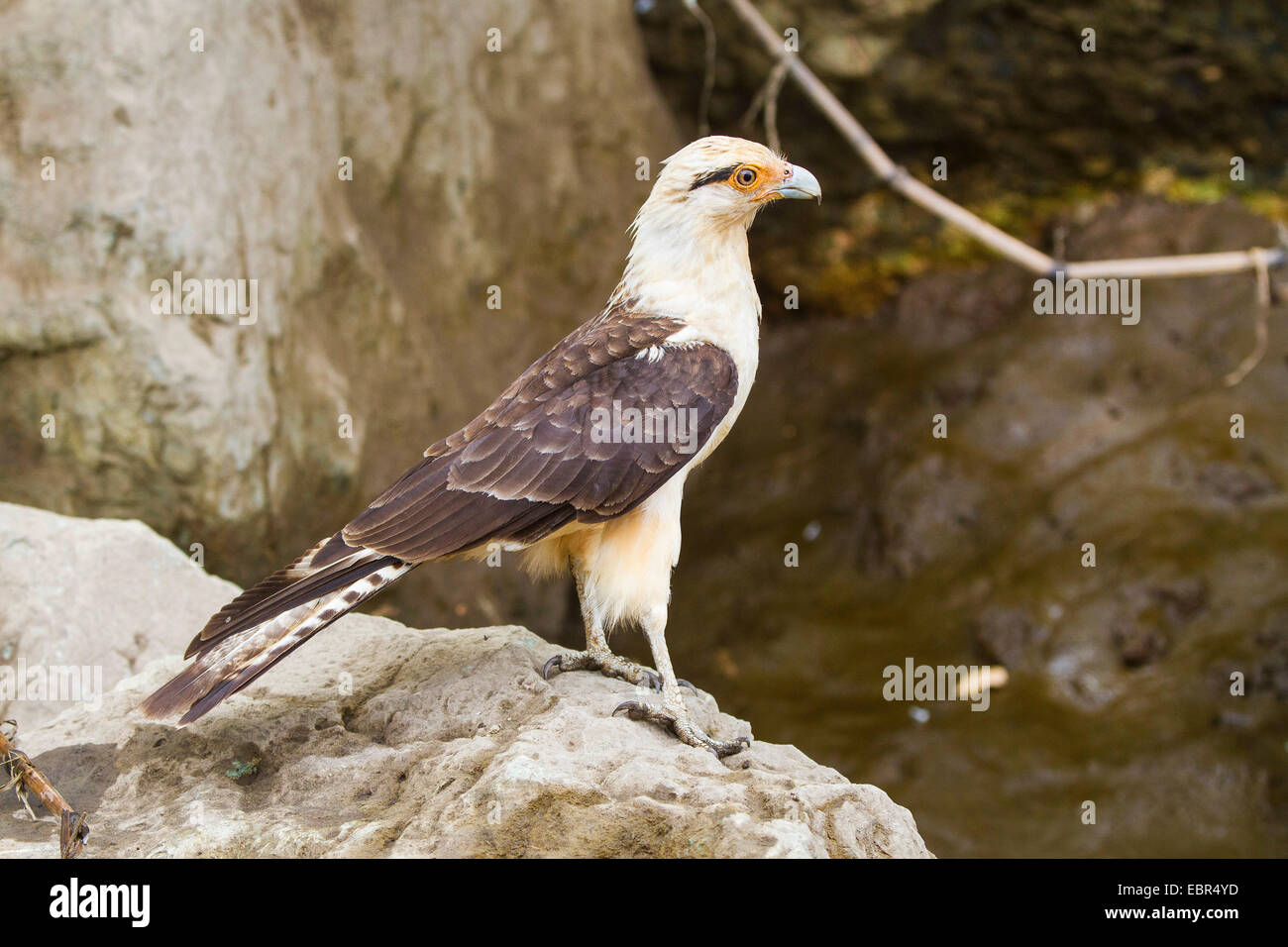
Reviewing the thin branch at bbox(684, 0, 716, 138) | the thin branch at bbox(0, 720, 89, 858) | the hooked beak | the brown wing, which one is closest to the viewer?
the thin branch at bbox(0, 720, 89, 858)

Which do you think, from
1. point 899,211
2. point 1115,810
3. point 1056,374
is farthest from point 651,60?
point 1115,810

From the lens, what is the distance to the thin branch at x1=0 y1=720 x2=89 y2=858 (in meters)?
3.37

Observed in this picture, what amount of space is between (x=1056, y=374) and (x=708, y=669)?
3.38 m

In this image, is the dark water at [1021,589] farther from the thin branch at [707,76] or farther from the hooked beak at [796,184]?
the hooked beak at [796,184]

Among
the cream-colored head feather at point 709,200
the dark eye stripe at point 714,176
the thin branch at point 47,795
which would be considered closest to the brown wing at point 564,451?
the cream-colored head feather at point 709,200

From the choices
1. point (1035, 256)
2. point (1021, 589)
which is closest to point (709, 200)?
point (1035, 256)

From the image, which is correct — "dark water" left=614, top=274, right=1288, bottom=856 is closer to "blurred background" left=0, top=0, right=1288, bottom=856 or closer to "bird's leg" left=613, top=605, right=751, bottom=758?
"blurred background" left=0, top=0, right=1288, bottom=856

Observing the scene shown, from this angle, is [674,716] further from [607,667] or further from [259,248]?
[259,248]

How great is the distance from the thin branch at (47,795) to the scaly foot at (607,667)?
1562mm

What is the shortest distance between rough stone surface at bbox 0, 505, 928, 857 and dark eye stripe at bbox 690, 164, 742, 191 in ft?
5.94

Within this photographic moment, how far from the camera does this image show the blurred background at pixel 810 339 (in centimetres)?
602

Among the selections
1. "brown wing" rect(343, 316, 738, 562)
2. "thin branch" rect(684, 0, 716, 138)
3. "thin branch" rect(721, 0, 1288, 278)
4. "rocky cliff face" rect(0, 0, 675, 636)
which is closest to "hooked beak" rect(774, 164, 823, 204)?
"brown wing" rect(343, 316, 738, 562)

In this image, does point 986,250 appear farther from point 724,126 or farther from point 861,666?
point 861,666

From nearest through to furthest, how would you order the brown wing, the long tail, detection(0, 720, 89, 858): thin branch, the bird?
detection(0, 720, 89, 858): thin branch → the long tail → the bird → the brown wing
